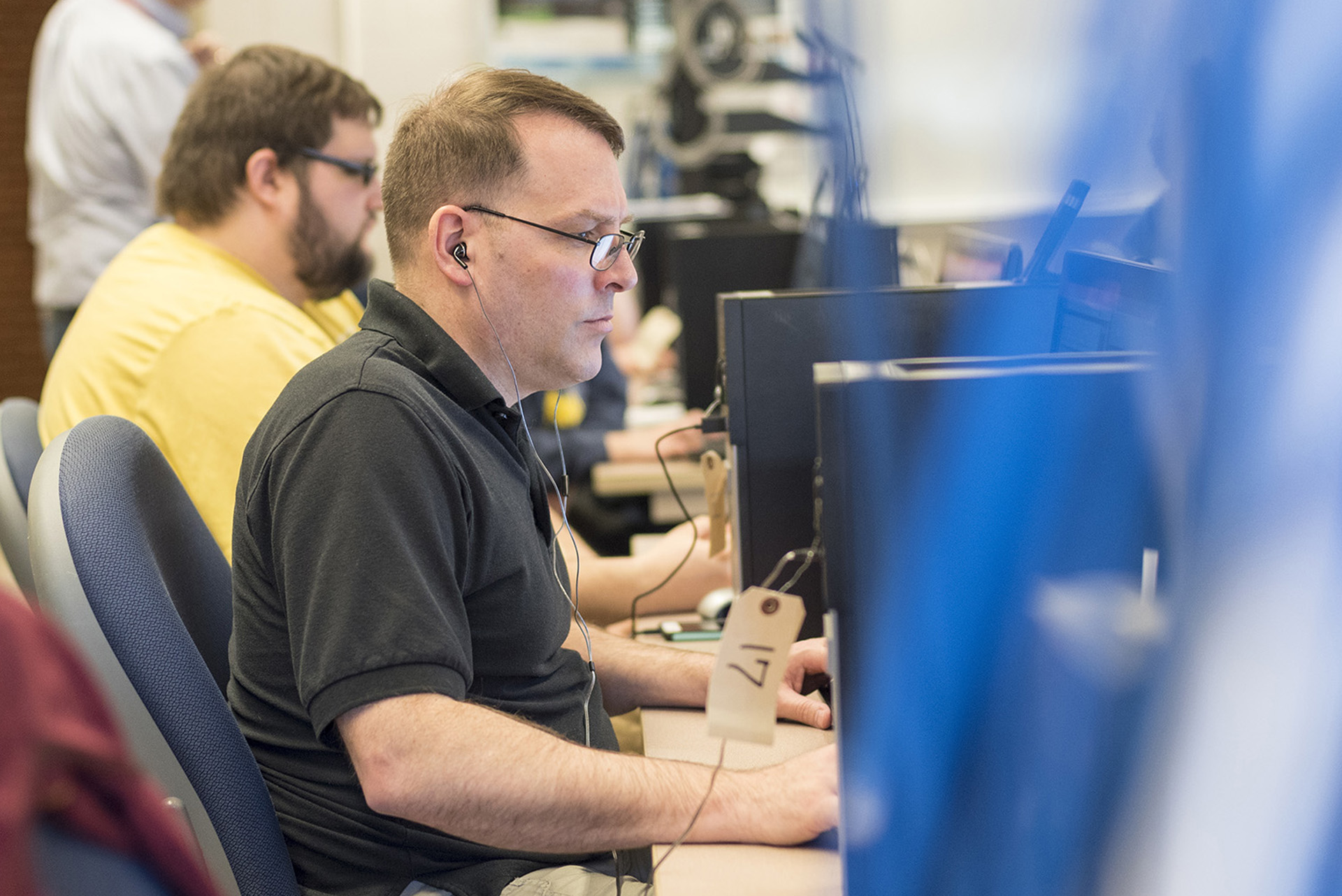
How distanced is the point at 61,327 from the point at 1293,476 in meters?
2.88

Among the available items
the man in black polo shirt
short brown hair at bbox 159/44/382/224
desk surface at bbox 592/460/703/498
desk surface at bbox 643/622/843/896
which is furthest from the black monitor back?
desk surface at bbox 643/622/843/896

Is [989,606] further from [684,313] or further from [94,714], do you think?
[684,313]

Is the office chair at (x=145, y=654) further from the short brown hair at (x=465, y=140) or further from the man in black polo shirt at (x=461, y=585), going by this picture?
the short brown hair at (x=465, y=140)

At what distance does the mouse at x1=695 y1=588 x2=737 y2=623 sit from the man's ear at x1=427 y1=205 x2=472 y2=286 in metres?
0.60

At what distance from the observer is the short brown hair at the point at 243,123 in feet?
5.34

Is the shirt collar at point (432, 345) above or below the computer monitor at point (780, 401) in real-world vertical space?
above

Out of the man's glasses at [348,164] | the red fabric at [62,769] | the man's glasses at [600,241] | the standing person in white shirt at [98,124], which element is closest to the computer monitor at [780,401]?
the man's glasses at [600,241]

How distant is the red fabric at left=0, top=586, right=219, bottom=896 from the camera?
0.36 meters

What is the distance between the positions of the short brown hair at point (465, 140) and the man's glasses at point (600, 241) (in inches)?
0.7

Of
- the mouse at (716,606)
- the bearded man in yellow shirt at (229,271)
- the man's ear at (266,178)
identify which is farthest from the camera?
the man's ear at (266,178)

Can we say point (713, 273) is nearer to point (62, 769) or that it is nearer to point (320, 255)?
point (320, 255)

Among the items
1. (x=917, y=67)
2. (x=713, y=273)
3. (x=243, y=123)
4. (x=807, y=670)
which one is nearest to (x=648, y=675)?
(x=807, y=670)

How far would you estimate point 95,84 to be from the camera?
8.36ft

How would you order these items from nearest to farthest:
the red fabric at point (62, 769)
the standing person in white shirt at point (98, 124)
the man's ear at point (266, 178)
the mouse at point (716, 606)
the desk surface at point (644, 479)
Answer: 1. the red fabric at point (62, 769)
2. the mouse at point (716, 606)
3. the man's ear at point (266, 178)
4. the desk surface at point (644, 479)
5. the standing person in white shirt at point (98, 124)
